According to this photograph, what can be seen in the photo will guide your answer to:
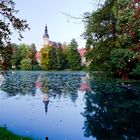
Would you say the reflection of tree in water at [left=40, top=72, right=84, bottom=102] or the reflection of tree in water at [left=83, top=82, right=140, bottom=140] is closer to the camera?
the reflection of tree in water at [left=83, top=82, right=140, bottom=140]

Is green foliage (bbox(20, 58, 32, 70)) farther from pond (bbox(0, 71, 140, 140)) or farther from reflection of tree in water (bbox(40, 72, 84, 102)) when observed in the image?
pond (bbox(0, 71, 140, 140))

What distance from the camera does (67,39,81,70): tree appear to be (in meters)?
138

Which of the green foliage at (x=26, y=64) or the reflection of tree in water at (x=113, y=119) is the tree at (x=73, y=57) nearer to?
the green foliage at (x=26, y=64)

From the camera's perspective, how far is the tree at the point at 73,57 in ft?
451

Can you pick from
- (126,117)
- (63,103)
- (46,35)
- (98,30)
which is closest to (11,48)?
(126,117)

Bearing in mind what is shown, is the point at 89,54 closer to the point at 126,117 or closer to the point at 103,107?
the point at 103,107

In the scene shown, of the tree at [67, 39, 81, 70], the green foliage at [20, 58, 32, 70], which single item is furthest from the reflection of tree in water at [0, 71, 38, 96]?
the green foliage at [20, 58, 32, 70]

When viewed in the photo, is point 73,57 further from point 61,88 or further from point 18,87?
point 61,88

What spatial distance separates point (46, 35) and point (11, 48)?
7095 inches

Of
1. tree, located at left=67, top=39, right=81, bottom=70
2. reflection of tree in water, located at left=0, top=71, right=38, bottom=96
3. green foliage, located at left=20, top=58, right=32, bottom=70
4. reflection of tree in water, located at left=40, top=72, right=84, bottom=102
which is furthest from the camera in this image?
green foliage, located at left=20, top=58, right=32, bottom=70

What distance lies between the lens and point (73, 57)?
137 meters

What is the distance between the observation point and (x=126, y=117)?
22969 millimetres

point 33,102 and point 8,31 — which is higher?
point 8,31

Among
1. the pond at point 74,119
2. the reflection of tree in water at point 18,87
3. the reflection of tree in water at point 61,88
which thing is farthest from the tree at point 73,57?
the pond at point 74,119
